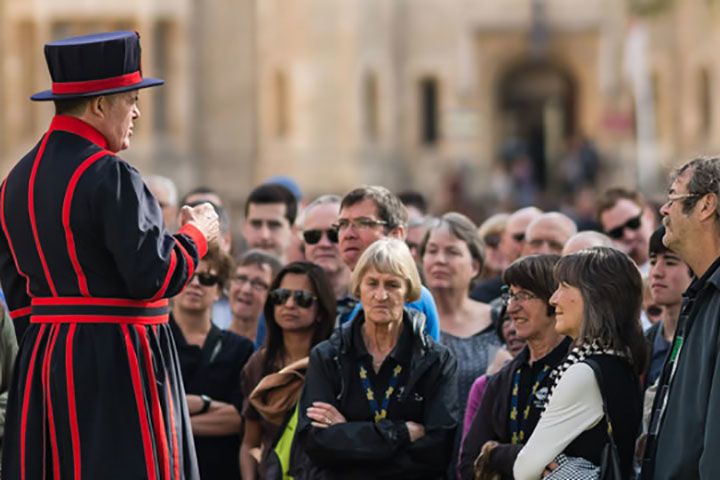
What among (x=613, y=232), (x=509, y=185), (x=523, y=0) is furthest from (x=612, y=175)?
(x=613, y=232)

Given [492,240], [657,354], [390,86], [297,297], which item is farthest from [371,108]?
[657,354]

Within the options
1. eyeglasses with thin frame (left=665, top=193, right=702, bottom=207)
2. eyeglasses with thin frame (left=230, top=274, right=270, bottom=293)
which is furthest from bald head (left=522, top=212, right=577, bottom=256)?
eyeglasses with thin frame (left=665, top=193, right=702, bottom=207)

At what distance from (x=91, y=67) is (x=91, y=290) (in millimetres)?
872

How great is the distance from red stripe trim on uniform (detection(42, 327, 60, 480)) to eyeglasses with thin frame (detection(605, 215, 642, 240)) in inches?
237

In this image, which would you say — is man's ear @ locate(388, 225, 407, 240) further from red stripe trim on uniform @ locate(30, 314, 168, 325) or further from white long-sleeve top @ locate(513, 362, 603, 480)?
red stripe trim on uniform @ locate(30, 314, 168, 325)

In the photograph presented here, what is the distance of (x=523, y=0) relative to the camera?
171 feet

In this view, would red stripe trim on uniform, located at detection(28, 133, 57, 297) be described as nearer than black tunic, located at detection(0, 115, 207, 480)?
No

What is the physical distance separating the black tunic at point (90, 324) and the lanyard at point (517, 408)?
165 centimetres

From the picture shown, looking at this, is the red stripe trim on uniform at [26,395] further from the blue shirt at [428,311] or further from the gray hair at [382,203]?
the gray hair at [382,203]

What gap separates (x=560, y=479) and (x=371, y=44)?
42.2 meters

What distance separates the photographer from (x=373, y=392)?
797cm

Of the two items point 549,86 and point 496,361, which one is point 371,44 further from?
point 496,361

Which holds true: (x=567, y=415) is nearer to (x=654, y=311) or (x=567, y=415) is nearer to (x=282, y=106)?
(x=654, y=311)

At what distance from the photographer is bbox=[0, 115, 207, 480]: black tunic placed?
659cm
